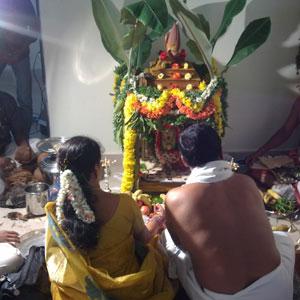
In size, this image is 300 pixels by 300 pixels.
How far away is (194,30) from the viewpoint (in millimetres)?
3871

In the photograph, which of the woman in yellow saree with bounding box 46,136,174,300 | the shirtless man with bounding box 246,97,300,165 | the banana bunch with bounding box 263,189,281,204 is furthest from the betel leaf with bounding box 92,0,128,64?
the woman in yellow saree with bounding box 46,136,174,300

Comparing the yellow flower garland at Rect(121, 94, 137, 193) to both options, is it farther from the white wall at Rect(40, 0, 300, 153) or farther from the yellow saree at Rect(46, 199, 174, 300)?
the yellow saree at Rect(46, 199, 174, 300)

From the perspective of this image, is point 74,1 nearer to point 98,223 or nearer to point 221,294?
point 98,223

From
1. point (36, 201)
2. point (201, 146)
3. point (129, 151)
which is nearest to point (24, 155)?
point (36, 201)

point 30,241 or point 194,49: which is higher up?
point 194,49

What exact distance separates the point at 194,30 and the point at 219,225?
7.68 ft

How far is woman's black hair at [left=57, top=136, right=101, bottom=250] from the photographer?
213 centimetres

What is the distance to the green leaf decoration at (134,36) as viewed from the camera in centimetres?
379

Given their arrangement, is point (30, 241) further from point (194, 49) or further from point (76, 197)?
point (194, 49)

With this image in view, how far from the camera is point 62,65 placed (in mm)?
4828

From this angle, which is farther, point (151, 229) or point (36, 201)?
point (36, 201)

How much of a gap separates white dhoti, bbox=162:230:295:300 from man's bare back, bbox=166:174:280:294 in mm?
35

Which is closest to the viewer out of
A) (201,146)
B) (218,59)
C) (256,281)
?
(256,281)

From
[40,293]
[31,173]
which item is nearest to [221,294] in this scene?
[40,293]
